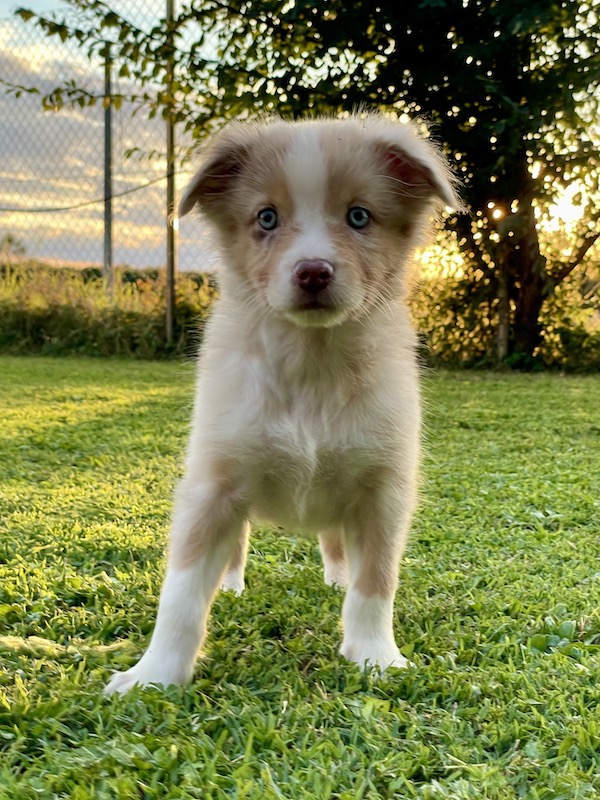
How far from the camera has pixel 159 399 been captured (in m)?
5.68

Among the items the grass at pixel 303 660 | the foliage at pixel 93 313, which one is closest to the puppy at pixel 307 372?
the grass at pixel 303 660

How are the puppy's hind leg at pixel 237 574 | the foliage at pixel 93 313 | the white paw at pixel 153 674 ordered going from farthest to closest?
the foliage at pixel 93 313 < the puppy's hind leg at pixel 237 574 < the white paw at pixel 153 674

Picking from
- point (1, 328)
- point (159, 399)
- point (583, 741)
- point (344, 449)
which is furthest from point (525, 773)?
point (1, 328)

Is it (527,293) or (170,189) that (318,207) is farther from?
(170,189)

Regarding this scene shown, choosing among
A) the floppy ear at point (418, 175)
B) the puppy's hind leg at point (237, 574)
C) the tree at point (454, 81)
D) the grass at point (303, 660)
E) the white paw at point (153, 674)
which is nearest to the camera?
the grass at point (303, 660)

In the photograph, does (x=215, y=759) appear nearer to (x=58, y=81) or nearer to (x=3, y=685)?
(x=3, y=685)

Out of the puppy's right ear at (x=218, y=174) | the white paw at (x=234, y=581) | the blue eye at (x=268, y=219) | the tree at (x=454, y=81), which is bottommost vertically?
the white paw at (x=234, y=581)

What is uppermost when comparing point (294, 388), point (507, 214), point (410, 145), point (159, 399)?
point (507, 214)

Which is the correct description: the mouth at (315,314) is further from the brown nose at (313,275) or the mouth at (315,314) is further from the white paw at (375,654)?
→ the white paw at (375,654)

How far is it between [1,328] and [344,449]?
336 inches

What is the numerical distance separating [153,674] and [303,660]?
0.35m

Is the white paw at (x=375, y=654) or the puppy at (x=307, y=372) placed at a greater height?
the puppy at (x=307, y=372)

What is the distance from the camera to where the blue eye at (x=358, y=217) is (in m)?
1.72

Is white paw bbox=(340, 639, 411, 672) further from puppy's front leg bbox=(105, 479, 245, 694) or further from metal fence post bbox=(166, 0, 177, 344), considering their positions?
metal fence post bbox=(166, 0, 177, 344)
